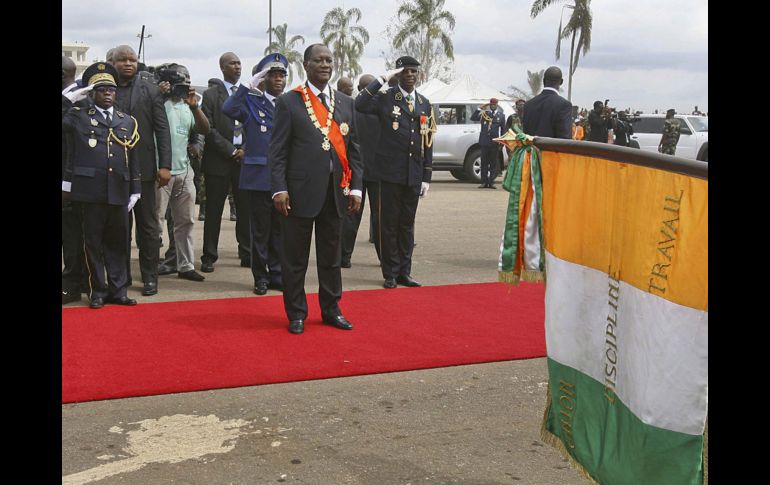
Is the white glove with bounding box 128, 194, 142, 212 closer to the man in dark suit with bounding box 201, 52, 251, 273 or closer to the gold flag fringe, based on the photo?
the man in dark suit with bounding box 201, 52, 251, 273

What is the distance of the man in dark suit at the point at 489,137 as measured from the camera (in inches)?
778

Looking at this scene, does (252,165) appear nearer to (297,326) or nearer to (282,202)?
Answer: (282,202)

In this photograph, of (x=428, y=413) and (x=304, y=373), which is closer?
(x=428, y=413)

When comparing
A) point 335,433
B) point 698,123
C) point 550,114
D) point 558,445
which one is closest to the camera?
point 558,445

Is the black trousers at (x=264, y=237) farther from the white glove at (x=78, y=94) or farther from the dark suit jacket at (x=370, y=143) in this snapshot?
the white glove at (x=78, y=94)

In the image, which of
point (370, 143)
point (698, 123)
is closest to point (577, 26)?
point (698, 123)

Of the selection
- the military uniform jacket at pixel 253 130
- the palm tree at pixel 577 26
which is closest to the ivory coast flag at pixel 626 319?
the military uniform jacket at pixel 253 130

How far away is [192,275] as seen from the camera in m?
8.59

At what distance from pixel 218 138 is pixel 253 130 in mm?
841
